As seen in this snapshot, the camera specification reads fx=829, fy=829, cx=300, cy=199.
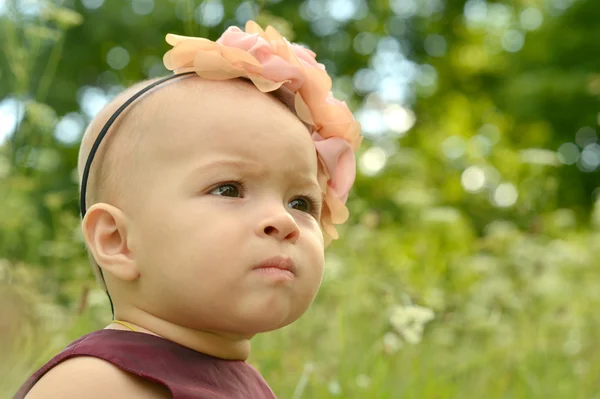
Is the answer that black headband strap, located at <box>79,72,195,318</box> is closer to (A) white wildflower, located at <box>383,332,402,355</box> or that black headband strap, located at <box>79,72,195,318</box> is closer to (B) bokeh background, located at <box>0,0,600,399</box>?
(B) bokeh background, located at <box>0,0,600,399</box>

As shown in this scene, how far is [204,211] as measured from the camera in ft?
4.79

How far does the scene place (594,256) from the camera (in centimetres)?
416

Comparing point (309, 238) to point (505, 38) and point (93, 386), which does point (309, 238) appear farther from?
→ point (505, 38)

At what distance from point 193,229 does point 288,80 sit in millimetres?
422

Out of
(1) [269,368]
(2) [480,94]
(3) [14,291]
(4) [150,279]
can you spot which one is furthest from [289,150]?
(2) [480,94]

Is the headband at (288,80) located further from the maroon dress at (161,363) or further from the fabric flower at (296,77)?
the maroon dress at (161,363)

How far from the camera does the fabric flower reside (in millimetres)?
1618

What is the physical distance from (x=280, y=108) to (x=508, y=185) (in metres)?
3.15

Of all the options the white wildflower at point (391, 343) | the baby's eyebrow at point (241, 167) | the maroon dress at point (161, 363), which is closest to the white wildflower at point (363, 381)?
the white wildflower at point (391, 343)

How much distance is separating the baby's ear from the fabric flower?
33 centimetres

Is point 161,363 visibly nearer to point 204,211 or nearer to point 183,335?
point 183,335

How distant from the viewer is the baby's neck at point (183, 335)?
4.95ft

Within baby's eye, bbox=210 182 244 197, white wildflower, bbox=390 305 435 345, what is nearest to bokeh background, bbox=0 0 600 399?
white wildflower, bbox=390 305 435 345

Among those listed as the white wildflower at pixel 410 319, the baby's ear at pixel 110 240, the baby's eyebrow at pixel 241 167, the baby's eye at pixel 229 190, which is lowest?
the white wildflower at pixel 410 319
